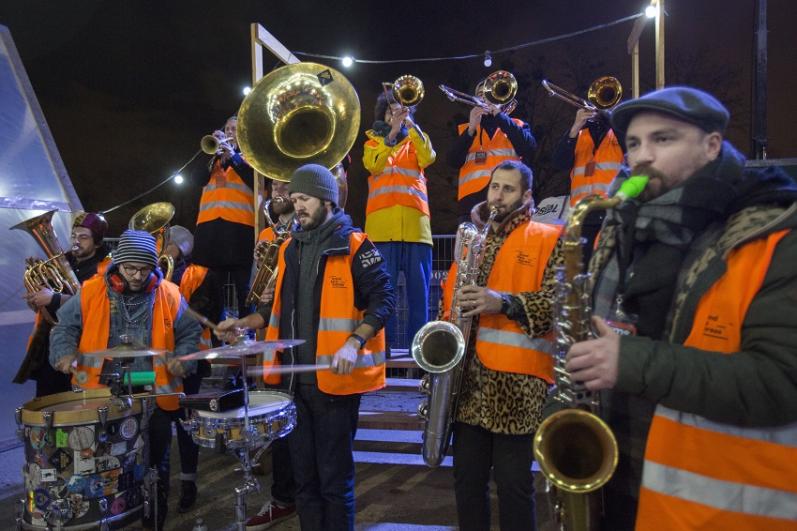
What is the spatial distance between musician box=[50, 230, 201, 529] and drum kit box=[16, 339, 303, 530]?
0.49 metres

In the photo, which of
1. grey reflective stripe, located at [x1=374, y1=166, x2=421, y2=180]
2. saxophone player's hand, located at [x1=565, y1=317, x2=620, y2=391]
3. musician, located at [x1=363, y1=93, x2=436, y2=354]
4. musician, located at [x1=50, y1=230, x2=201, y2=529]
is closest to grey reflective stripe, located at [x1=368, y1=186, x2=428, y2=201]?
musician, located at [x1=363, y1=93, x2=436, y2=354]

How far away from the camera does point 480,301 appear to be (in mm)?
2957

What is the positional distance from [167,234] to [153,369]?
2494mm

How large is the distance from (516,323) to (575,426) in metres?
1.28

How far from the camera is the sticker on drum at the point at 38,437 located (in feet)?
11.3

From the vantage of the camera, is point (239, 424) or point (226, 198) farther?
point (226, 198)

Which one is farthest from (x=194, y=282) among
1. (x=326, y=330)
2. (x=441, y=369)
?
(x=441, y=369)

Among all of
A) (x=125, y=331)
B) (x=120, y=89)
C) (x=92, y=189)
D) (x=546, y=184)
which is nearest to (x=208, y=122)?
(x=120, y=89)

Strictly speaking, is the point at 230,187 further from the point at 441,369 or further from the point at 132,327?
the point at 441,369

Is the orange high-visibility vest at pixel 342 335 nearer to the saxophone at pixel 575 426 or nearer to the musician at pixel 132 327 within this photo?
the musician at pixel 132 327

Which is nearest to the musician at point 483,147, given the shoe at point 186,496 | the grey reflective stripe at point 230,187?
the grey reflective stripe at point 230,187

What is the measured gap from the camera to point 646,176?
1.82 metres

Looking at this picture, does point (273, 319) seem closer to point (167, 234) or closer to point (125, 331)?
point (125, 331)

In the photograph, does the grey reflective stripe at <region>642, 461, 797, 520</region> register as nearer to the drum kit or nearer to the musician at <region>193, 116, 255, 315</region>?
the drum kit
